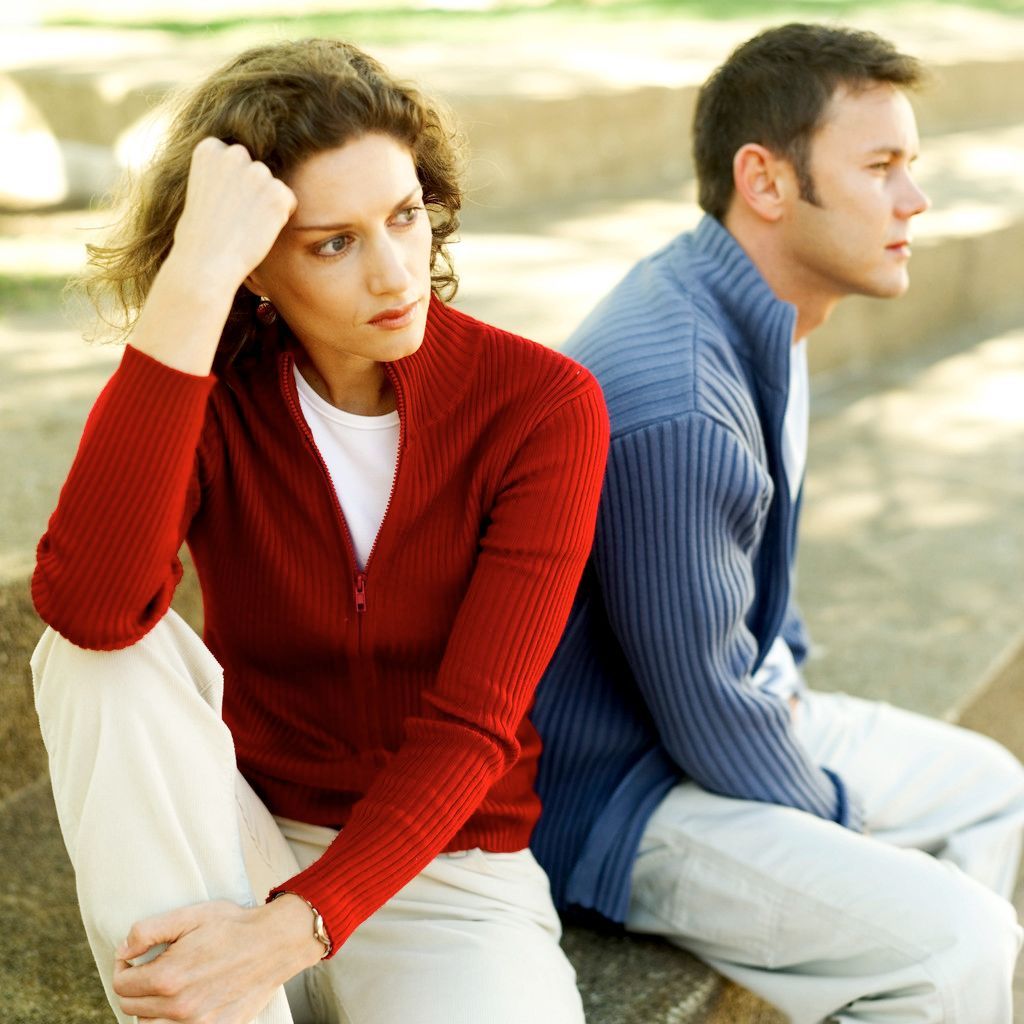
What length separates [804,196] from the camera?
2367mm

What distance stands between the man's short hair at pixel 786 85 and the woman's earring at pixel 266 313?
0.94 m

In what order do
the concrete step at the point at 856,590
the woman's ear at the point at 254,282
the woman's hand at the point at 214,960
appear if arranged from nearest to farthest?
the woman's hand at the point at 214,960 < the woman's ear at the point at 254,282 < the concrete step at the point at 856,590

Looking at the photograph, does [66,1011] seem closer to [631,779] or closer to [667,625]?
[631,779]

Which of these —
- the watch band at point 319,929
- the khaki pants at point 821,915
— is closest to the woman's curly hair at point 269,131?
the watch band at point 319,929

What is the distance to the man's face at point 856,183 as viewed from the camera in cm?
237

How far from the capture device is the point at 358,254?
1.64 meters

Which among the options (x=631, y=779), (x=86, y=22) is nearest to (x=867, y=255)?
(x=631, y=779)

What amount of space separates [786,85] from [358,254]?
3.50 ft

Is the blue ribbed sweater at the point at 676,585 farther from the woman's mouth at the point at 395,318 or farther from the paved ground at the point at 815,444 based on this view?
the woman's mouth at the point at 395,318

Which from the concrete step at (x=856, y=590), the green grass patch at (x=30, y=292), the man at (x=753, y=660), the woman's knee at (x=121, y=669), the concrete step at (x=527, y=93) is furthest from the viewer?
the concrete step at (x=527, y=93)

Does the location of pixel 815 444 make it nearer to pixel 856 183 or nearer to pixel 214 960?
pixel 856 183

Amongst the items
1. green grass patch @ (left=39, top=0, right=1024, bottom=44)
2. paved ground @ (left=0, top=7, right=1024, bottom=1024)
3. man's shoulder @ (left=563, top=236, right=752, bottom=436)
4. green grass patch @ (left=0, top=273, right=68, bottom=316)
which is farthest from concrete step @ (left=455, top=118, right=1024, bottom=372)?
green grass patch @ (left=39, top=0, right=1024, bottom=44)

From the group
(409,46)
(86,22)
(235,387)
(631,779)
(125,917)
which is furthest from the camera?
(86,22)

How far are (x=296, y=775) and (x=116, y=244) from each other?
28.6 inches
